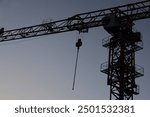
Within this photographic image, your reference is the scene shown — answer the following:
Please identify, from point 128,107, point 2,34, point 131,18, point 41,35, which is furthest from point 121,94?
point 2,34

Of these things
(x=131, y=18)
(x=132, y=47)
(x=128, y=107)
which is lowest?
(x=128, y=107)

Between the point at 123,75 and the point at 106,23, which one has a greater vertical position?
the point at 106,23

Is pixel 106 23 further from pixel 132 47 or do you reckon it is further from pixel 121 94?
pixel 121 94

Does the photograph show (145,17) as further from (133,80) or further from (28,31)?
(28,31)

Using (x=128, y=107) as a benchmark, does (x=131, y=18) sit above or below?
above

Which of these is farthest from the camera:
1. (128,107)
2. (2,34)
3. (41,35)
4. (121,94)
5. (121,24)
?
(2,34)

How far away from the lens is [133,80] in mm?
35438

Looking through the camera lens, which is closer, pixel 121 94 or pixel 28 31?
pixel 121 94

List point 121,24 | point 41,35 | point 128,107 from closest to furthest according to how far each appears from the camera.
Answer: point 128,107, point 121,24, point 41,35

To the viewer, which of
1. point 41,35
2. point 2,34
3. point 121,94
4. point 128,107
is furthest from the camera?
point 2,34

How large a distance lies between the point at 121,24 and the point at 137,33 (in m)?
1.94

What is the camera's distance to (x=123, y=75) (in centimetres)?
3547

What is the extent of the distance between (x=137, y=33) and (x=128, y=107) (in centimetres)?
2019

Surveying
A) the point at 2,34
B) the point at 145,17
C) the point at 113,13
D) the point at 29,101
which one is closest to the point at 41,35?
the point at 2,34
